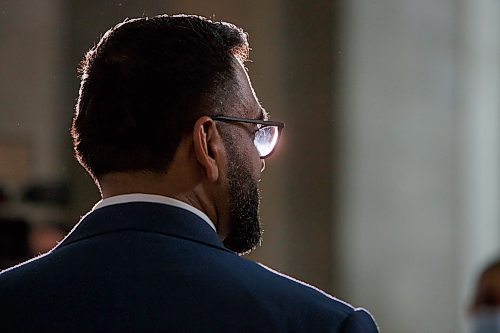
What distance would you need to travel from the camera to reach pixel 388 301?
9.58 meters

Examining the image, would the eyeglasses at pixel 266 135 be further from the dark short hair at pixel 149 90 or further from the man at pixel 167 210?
the dark short hair at pixel 149 90

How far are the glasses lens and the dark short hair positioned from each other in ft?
0.44

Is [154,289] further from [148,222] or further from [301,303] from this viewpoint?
[301,303]

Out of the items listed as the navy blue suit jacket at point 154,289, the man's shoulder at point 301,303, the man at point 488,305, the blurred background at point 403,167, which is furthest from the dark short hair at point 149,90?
the blurred background at point 403,167

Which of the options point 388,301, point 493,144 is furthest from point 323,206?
point 493,144

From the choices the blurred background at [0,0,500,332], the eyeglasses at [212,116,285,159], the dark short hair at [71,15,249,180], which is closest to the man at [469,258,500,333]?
the blurred background at [0,0,500,332]

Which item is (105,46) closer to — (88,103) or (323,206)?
(88,103)

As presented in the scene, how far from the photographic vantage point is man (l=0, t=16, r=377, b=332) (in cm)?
202

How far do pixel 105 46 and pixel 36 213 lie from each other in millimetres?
1832

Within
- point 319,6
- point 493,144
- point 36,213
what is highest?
point 319,6

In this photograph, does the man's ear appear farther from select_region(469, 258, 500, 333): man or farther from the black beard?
select_region(469, 258, 500, 333): man

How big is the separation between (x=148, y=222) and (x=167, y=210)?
0.13 ft

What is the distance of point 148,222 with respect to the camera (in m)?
2.11

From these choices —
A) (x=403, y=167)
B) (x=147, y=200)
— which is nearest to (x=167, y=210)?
(x=147, y=200)
